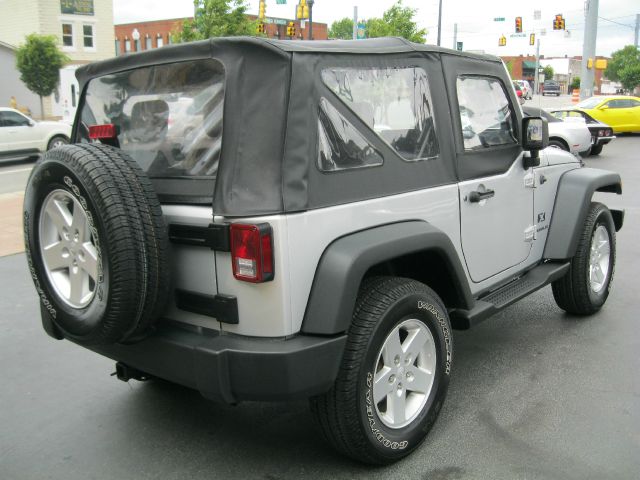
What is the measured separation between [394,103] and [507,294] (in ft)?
4.97

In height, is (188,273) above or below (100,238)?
below

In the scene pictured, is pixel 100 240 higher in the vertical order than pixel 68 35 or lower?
lower

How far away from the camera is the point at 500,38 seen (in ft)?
146

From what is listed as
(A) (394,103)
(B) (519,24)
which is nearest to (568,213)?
(A) (394,103)

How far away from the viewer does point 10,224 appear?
9.11 metres

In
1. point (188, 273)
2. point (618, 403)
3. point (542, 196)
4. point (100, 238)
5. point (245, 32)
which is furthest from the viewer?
point (245, 32)

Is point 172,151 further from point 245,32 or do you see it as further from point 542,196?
point 245,32

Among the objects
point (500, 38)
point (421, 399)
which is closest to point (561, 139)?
point (421, 399)

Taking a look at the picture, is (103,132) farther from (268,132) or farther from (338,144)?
(338,144)

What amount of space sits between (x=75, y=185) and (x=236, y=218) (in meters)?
0.67

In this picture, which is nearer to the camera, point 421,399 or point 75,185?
point 75,185

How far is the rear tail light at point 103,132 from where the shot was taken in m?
3.24

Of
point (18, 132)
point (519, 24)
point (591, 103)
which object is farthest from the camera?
point (519, 24)

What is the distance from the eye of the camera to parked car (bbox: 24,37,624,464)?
2590mm
